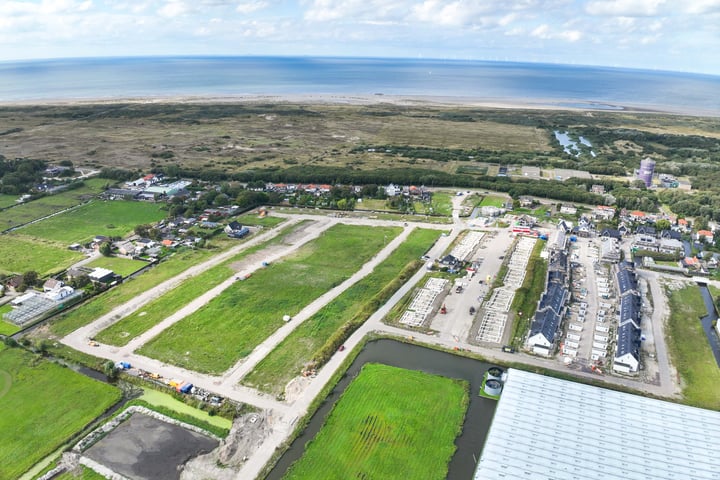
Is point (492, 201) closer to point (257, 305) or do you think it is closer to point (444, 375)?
point (257, 305)

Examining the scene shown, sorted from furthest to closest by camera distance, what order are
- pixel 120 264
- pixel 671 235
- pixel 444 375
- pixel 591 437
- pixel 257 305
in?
pixel 671 235
pixel 120 264
pixel 257 305
pixel 444 375
pixel 591 437

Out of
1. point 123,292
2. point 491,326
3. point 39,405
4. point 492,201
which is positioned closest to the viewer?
point 39,405

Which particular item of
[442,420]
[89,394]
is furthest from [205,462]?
[442,420]

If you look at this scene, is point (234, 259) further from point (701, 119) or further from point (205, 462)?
point (701, 119)

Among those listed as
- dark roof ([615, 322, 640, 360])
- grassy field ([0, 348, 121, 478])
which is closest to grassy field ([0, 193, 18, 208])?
grassy field ([0, 348, 121, 478])

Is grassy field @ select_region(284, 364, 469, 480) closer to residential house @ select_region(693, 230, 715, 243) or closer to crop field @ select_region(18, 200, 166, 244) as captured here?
crop field @ select_region(18, 200, 166, 244)

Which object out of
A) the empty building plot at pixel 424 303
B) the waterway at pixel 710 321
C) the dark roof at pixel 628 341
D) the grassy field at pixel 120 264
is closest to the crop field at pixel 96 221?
the grassy field at pixel 120 264

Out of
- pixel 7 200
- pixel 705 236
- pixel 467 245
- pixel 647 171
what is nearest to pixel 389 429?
pixel 467 245
